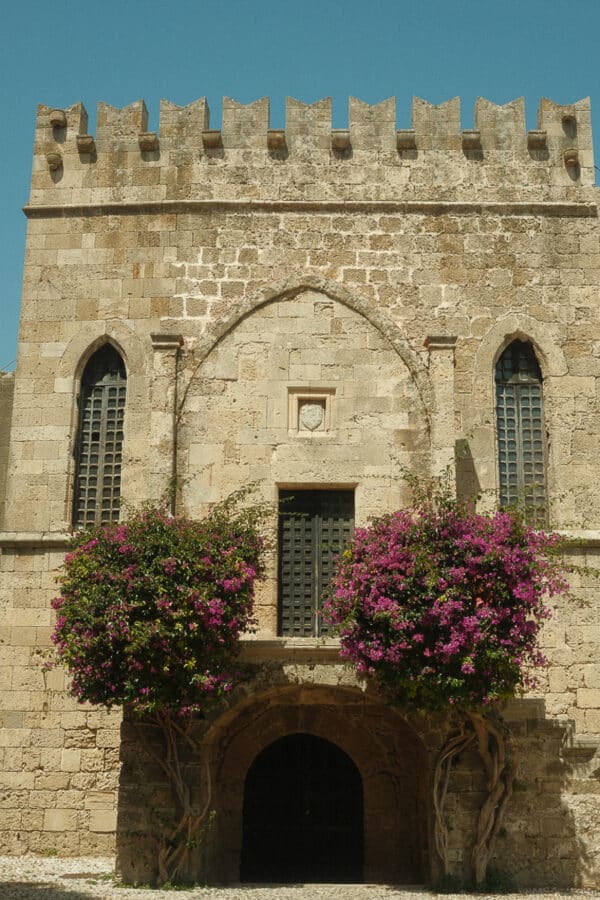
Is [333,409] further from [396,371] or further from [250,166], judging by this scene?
[250,166]

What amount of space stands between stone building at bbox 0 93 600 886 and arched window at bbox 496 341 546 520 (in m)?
0.04

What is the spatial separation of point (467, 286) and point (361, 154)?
2486 millimetres

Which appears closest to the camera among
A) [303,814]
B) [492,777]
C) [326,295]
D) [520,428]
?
[492,777]

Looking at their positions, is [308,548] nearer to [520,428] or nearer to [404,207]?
[520,428]

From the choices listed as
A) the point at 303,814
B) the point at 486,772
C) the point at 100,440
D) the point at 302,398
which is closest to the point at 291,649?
the point at 486,772

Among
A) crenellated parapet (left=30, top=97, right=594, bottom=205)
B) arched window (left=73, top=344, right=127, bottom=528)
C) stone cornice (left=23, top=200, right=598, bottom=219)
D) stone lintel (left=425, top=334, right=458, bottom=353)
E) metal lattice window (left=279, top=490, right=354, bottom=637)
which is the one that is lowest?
metal lattice window (left=279, top=490, right=354, bottom=637)

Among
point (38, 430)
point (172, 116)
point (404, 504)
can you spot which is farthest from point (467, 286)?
point (38, 430)

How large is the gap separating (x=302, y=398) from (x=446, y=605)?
163 inches

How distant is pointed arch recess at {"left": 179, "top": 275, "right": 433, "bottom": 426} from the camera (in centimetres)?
1572

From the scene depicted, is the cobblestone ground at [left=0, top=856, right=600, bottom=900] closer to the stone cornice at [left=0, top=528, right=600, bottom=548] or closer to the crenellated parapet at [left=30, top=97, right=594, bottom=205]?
the stone cornice at [left=0, top=528, right=600, bottom=548]

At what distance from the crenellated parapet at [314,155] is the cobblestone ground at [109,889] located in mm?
8900

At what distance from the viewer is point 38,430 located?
1589 cm

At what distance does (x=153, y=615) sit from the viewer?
1303 cm

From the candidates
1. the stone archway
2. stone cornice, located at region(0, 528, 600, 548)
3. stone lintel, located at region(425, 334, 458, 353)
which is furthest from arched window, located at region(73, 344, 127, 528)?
stone lintel, located at region(425, 334, 458, 353)
